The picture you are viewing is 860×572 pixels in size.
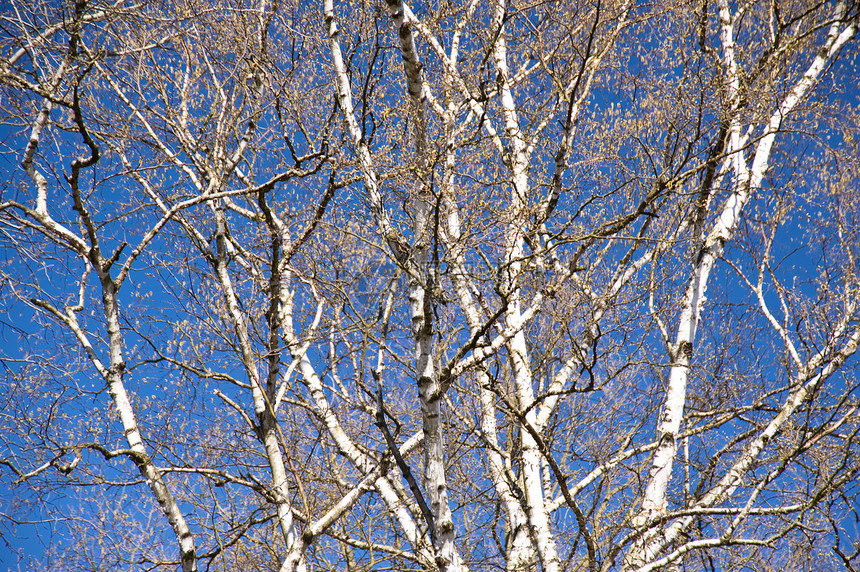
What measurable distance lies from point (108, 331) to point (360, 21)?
3.46 m

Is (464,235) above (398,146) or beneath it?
beneath

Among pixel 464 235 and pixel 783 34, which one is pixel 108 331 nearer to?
pixel 464 235

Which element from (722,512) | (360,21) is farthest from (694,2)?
(722,512)

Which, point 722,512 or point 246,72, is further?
point 246,72

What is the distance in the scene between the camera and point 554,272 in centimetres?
701

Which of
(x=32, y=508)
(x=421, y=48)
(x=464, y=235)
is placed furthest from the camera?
(x=421, y=48)

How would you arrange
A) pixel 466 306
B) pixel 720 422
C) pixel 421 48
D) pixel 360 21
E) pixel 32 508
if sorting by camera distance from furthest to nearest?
1. pixel 421 48
2. pixel 466 306
3. pixel 720 422
4. pixel 360 21
5. pixel 32 508

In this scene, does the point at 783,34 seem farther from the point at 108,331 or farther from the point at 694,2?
the point at 108,331

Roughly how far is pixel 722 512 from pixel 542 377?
122 inches

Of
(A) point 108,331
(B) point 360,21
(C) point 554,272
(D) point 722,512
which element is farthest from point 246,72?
(D) point 722,512

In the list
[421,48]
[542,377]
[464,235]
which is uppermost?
[421,48]

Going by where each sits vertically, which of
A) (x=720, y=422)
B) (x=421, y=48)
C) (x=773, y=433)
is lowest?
(x=773, y=433)

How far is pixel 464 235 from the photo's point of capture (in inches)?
175

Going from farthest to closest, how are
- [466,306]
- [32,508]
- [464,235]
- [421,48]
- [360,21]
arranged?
[421,48]
[466,306]
[360,21]
[32,508]
[464,235]
